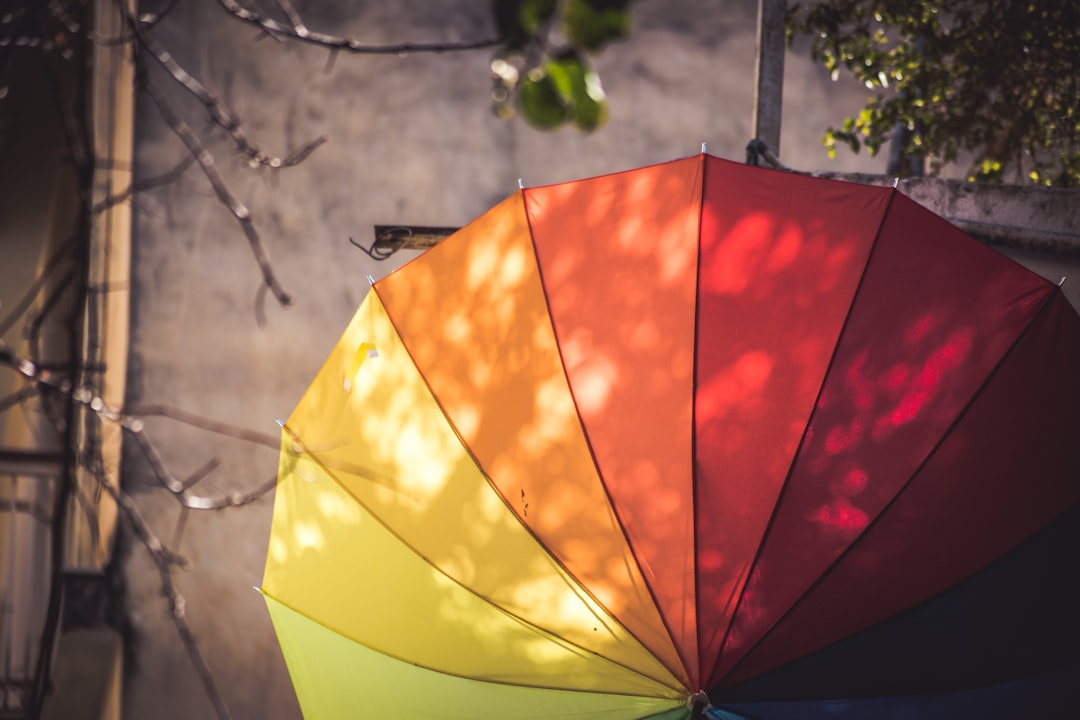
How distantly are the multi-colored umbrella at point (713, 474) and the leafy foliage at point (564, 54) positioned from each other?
165 cm

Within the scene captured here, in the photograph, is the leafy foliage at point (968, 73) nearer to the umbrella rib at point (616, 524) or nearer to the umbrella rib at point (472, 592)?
the umbrella rib at point (616, 524)

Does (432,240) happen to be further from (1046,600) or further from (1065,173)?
(1065,173)

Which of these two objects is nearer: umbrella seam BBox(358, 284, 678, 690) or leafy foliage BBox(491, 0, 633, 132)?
leafy foliage BBox(491, 0, 633, 132)

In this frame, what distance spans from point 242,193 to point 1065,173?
5.00 metres

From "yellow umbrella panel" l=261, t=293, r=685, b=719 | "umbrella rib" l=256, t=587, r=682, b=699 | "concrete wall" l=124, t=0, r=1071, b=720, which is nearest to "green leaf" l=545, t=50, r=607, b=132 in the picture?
"yellow umbrella panel" l=261, t=293, r=685, b=719

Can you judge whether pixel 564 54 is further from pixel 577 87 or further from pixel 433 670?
pixel 433 670

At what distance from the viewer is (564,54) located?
1.19 meters

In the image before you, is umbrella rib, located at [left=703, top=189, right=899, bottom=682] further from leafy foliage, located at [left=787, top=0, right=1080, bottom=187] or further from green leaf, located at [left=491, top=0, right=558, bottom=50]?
leafy foliage, located at [left=787, top=0, right=1080, bottom=187]

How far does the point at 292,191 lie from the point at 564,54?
5.45 meters

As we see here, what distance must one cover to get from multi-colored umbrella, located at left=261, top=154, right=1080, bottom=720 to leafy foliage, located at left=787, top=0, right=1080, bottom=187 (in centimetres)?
316

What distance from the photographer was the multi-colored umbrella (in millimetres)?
2654

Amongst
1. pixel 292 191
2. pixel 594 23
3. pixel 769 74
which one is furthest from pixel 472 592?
pixel 292 191

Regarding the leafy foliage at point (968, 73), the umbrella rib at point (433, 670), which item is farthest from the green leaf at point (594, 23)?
the leafy foliage at point (968, 73)

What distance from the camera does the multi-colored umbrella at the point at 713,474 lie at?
2654mm
